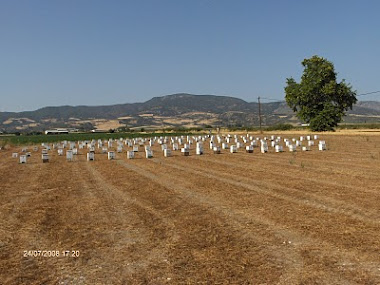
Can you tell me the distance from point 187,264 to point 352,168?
1563cm

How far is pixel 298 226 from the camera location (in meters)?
9.84

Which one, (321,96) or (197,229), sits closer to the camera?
(197,229)

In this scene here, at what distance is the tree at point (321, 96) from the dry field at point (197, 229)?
51.7 metres

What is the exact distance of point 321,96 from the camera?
6900 cm

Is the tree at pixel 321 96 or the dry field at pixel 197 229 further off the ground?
the tree at pixel 321 96

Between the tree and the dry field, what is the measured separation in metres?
51.7

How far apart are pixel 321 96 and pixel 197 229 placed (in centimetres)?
6408

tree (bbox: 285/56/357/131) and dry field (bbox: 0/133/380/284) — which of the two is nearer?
dry field (bbox: 0/133/380/284)

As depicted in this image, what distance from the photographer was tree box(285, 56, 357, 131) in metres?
67.7

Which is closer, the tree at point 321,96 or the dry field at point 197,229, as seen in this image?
the dry field at point 197,229

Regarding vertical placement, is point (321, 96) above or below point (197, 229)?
above

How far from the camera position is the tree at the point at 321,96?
67.7 m

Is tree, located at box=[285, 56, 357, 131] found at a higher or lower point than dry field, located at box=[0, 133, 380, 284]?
higher

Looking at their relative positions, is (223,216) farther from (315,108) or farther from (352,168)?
(315,108)
